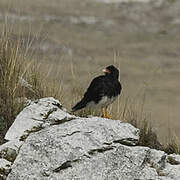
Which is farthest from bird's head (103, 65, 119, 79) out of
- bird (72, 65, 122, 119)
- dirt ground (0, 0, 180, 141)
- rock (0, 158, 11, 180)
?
dirt ground (0, 0, 180, 141)

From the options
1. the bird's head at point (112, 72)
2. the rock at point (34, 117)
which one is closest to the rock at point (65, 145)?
the rock at point (34, 117)

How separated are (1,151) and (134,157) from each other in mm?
1076

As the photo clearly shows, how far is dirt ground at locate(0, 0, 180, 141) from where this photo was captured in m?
21.6

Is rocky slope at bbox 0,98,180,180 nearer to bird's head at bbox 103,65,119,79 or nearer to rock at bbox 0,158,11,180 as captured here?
rock at bbox 0,158,11,180

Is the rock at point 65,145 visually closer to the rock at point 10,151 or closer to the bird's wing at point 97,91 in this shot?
the rock at point 10,151

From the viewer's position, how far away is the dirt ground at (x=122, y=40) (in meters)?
21.6

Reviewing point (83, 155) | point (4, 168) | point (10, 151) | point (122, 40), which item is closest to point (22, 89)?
point (10, 151)

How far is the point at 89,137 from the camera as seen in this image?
15.1ft

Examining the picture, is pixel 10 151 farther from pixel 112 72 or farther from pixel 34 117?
pixel 112 72

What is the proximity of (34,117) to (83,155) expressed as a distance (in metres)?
0.85

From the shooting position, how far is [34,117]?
16.8 feet

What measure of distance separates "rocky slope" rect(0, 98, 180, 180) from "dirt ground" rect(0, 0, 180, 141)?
10.4m

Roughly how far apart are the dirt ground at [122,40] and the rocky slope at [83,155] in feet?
34.2

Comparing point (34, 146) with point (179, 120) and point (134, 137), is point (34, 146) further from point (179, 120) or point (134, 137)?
point (179, 120)
